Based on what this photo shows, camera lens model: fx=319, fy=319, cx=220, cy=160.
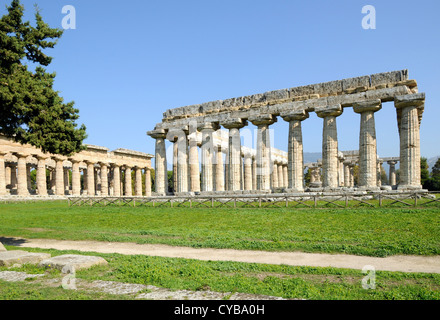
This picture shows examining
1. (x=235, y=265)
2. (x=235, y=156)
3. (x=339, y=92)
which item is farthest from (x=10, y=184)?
(x=235, y=265)

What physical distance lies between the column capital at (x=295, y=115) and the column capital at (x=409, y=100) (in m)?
8.31

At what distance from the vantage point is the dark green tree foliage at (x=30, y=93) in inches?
569

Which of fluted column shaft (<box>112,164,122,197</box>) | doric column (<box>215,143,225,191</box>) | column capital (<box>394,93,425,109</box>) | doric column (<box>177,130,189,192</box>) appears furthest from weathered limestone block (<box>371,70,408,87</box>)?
fluted column shaft (<box>112,164,122,197</box>)

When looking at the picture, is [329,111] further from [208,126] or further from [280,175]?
[280,175]

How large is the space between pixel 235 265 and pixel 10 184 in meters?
65.1

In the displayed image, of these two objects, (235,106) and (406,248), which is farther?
(235,106)

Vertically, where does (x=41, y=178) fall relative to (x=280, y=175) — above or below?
above

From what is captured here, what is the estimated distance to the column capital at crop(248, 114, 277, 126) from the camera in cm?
3500

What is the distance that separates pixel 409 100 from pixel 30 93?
28.8 meters

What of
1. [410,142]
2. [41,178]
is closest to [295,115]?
[410,142]

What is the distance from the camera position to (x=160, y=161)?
1699 inches

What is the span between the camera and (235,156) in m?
38.1
